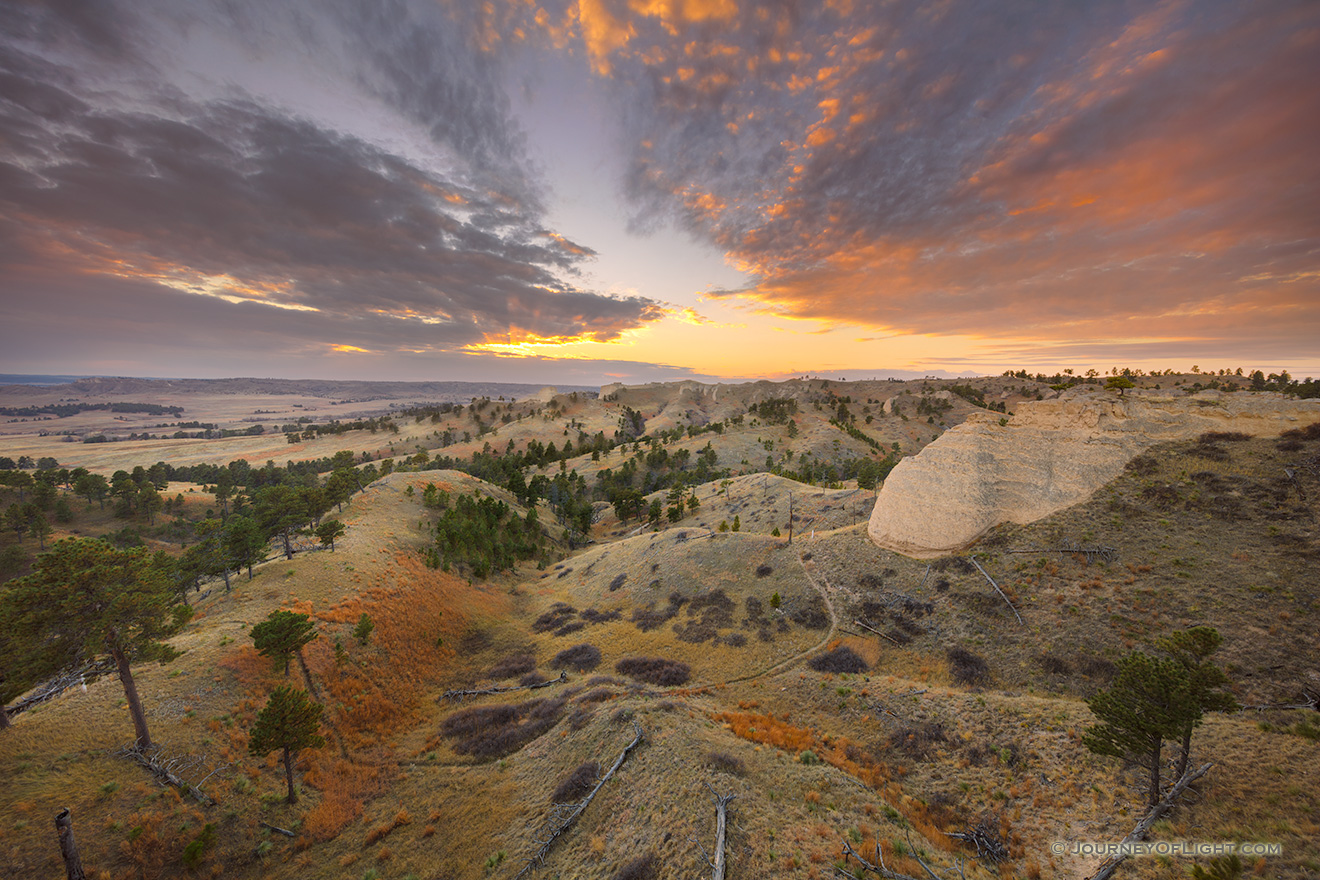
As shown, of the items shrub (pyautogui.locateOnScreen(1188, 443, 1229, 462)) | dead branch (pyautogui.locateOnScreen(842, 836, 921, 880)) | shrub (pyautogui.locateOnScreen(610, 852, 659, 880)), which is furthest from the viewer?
shrub (pyautogui.locateOnScreen(1188, 443, 1229, 462))

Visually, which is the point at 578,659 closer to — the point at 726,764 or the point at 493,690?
the point at 493,690

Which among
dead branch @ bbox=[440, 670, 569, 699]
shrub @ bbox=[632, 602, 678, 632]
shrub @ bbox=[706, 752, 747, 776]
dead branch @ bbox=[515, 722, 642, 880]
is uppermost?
shrub @ bbox=[706, 752, 747, 776]

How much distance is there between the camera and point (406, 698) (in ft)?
97.1

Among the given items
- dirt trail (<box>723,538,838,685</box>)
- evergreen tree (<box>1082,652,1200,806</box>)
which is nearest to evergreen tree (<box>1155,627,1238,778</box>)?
evergreen tree (<box>1082,652,1200,806</box>)

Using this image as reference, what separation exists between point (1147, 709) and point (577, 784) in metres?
22.3

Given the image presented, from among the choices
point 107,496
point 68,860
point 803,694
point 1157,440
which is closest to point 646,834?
point 803,694

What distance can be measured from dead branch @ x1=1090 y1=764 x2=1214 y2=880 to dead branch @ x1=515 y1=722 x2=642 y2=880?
56.1ft

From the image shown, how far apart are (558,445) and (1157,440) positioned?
16126cm

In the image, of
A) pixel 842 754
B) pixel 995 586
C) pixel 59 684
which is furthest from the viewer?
pixel 995 586

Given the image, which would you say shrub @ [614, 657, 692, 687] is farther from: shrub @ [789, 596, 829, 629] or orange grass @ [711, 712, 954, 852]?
shrub @ [789, 596, 829, 629]

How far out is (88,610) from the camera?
17.2m

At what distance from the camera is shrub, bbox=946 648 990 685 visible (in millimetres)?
24859

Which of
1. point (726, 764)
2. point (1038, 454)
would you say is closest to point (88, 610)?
point (726, 764)

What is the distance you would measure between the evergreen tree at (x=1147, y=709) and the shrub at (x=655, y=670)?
21797mm
